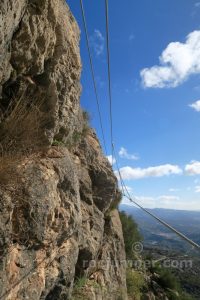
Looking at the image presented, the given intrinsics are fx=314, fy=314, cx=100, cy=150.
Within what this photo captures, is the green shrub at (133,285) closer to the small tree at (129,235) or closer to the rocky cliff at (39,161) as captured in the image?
the rocky cliff at (39,161)

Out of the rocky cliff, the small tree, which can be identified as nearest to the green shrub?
the rocky cliff

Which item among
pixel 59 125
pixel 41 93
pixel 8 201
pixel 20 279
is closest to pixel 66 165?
pixel 59 125

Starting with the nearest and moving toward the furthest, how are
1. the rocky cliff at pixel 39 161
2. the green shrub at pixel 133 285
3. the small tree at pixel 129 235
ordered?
the rocky cliff at pixel 39 161 < the green shrub at pixel 133 285 < the small tree at pixel 129 235

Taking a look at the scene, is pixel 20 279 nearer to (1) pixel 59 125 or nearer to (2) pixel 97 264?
(1) pixel 59 125

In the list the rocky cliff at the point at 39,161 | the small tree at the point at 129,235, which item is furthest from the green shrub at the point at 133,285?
the small tree at the point at 129,235

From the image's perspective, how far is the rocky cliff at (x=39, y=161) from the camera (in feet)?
18.4

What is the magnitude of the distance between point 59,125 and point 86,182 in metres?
3.02

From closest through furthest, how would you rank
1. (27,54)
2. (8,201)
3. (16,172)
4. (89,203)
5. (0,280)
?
(0,280), (8,201), (16,172), (27,54), (89,203)

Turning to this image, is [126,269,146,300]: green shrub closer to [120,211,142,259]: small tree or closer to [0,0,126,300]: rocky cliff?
[0,0,126,300]: rocky cliff

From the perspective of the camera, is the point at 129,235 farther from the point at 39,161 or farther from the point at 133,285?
the point at 39,161

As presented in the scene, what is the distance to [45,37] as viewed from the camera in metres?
6.86

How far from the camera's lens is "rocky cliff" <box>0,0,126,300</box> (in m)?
5.61

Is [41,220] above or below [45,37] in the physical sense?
below

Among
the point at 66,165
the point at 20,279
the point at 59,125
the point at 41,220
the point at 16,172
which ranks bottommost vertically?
the point at 20,279
